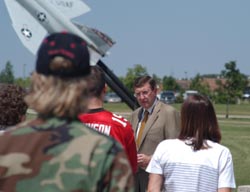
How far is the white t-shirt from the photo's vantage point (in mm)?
4438

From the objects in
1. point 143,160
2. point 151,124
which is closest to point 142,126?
point 151,124

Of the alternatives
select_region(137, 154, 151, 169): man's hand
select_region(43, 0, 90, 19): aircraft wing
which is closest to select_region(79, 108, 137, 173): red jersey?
select_region(137, 154, 151, 169): man's hand

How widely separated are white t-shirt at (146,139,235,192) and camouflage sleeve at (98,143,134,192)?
6.97 feet

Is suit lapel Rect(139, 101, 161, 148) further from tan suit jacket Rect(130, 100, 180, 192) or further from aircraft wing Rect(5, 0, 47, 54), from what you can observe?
aircraft wing Rect(5, 0, 47, 54)

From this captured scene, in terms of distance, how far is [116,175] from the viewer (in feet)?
7.74

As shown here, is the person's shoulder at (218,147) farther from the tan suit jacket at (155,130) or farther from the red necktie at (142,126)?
the red necktie at (142,126)

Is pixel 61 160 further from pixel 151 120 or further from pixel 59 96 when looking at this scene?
pixel 151 120

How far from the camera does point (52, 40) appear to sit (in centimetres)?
252

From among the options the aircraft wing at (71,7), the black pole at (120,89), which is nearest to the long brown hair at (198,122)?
the black pole at (120,89)

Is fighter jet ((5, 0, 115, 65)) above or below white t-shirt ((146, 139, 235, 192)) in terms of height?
above

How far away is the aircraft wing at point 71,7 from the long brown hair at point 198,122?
18305mm

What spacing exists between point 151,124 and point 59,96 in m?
4.62

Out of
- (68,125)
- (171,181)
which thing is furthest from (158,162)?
(68,125)

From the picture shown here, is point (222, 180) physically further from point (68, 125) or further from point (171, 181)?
point (68, 125)
